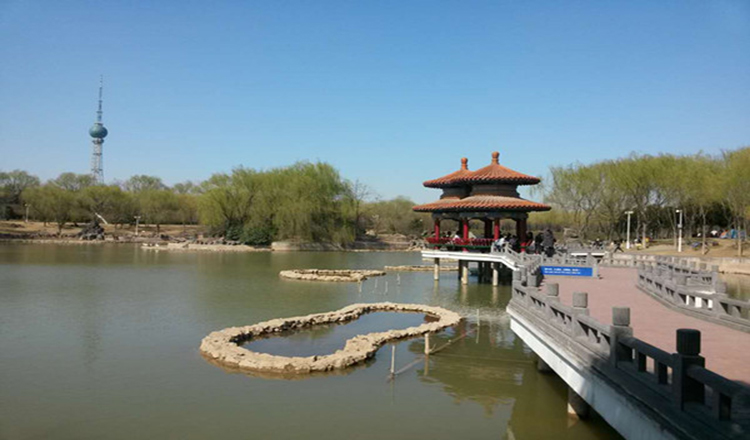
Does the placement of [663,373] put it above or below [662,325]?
above

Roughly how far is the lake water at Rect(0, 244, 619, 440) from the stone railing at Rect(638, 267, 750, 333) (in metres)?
3.21

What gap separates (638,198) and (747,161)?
11.5m

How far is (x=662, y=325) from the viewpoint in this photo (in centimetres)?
1088

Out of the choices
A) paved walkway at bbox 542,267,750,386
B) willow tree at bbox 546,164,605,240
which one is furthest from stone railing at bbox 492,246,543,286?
willow tree at bbox 546,164,605,240

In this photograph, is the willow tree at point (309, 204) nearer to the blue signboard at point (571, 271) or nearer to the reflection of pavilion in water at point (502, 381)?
the blue signboard at point (571, 271)

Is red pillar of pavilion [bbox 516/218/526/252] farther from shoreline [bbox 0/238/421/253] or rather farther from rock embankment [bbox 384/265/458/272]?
shoreline [bbox 0/238/421/253]

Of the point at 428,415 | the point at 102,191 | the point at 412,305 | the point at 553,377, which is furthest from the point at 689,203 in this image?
the point at 102,191

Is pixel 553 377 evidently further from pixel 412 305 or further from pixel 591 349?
pixel 412 305

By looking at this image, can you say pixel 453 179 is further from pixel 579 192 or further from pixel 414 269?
pixel 579 192

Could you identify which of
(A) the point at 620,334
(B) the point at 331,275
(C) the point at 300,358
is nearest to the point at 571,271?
(C) the point at 300,358

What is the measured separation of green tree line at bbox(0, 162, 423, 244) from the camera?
216 feet

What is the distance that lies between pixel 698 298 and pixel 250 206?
5947cm

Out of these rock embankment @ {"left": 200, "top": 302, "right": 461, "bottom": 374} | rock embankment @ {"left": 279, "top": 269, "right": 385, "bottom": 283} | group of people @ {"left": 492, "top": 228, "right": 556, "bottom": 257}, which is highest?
group of people @ {"left": 492, "top": 228, "right": 556, "bottom": 257}

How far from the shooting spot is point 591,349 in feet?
27.2
